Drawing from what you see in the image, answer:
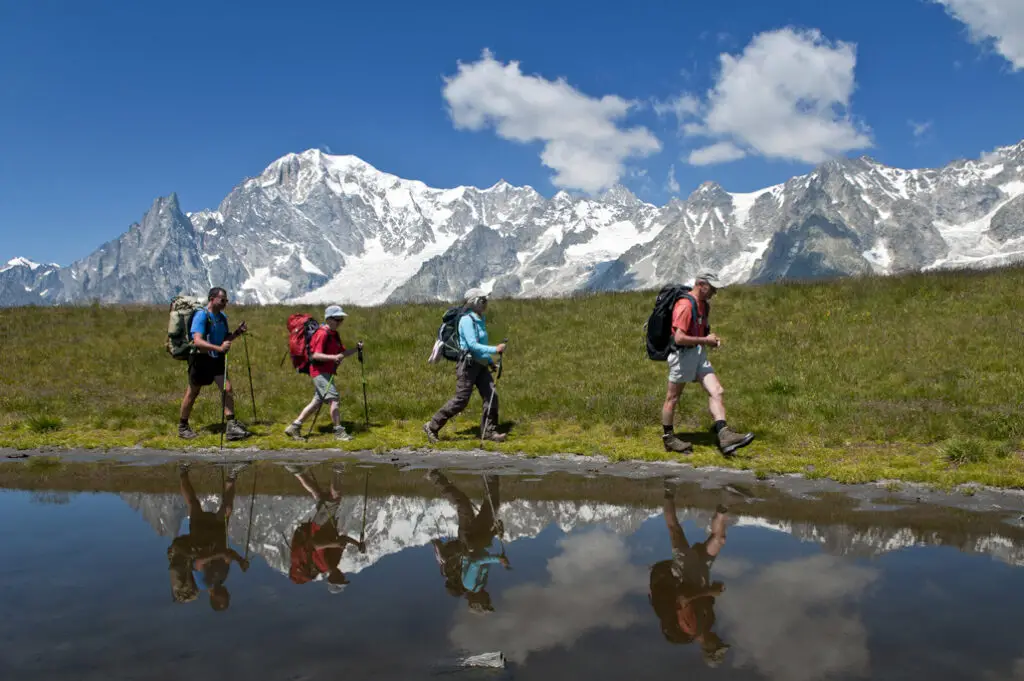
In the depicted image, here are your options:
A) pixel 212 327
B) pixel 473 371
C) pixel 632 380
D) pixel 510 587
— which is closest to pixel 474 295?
pixel 473 371

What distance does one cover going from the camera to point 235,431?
47.3 ft

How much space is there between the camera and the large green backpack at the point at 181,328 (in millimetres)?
15125

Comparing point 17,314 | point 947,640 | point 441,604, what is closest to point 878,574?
point 947,640

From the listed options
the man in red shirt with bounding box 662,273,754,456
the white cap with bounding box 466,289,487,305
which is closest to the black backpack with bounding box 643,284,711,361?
the man in red shirt with bounding box 662,273,754,456

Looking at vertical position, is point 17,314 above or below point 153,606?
above

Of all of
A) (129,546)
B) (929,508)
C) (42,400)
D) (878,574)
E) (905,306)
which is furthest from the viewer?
(905,306)

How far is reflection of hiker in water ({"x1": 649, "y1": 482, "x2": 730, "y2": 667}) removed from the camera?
193 inches

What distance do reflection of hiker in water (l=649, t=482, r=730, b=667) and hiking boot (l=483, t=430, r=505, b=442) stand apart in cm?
642

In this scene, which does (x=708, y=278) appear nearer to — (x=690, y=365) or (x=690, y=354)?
(x=690, y=354)

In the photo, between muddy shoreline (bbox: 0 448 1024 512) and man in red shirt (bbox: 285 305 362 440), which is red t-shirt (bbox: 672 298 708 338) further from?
man in red shirt (bbox: 285 305 362 440)

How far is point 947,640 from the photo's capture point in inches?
189

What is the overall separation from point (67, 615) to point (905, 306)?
23.6 meters

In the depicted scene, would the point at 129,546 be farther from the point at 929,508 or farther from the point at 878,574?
the point at 929,508

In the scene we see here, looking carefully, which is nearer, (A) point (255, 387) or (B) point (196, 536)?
(B) point (196, 536)
